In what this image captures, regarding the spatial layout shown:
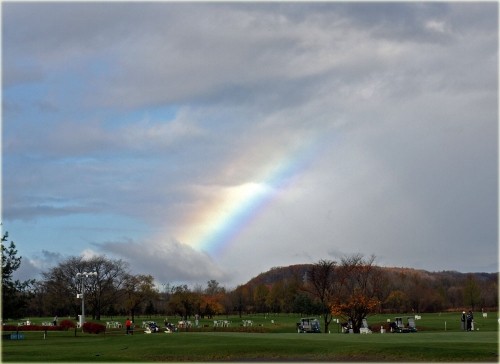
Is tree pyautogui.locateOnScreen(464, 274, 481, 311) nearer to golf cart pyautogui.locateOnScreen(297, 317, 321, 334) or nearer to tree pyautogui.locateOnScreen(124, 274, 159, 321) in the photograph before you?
tree pyautogui.locateOnScreen(124, 274, 159, 321)

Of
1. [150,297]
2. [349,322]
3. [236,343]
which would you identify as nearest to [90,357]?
[236,343]

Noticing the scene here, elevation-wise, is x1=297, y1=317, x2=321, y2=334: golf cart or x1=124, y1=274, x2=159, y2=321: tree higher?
x1=124, y1=274, x2=159, y2=321: tree

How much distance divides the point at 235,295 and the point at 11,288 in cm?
12186

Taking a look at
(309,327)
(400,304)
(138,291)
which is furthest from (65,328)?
(400,304)

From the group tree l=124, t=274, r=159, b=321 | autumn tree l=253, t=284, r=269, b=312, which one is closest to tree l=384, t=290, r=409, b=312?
autumn tree l=253, t=284, r=269, b=312

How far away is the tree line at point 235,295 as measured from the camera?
6869 centimetres

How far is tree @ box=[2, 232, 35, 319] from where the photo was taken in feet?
180

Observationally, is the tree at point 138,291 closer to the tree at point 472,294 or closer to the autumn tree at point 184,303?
the autumn tree at point 184,303

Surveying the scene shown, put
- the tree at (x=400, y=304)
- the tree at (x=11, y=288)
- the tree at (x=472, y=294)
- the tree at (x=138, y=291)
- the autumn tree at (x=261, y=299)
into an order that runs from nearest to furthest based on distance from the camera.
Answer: the tree at (x=11, y=288) → the tree at (x=138, y=291) → the tree at (x=400, y=304) → the tree at (x=472, y=294) → the autumn tree at (x=261, y=299)

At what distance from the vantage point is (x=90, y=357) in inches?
1468

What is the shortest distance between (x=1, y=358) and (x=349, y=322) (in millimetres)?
39025

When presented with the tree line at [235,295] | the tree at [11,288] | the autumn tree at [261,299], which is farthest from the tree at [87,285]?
the tree at [11,288]

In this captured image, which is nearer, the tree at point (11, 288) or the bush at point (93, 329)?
the tree at point (11, 288)

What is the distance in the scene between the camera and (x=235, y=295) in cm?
17600
